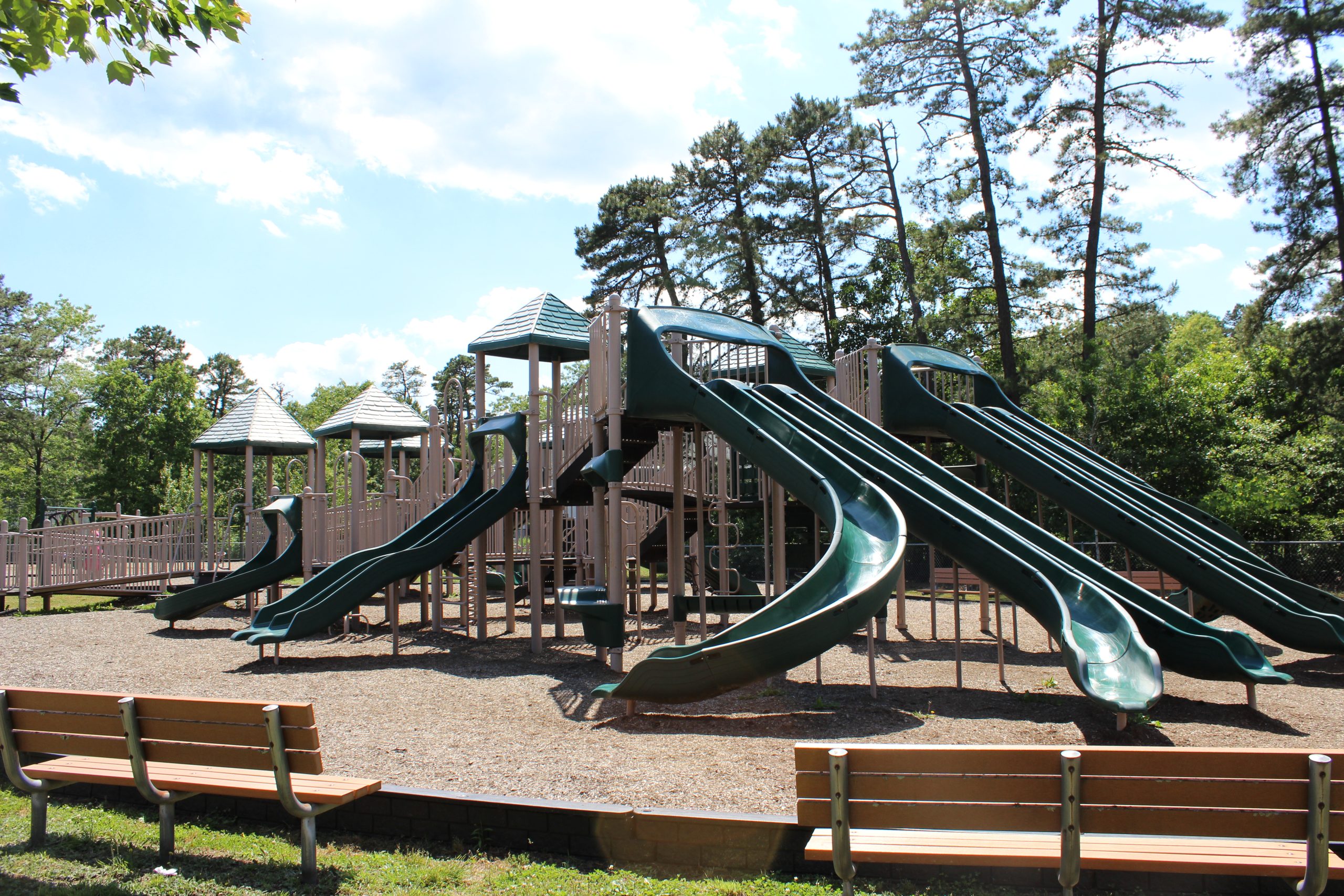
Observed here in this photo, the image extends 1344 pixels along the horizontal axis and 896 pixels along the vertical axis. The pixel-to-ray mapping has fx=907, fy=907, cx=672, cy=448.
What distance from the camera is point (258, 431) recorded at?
853 inches

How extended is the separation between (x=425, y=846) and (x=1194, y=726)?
6179mm

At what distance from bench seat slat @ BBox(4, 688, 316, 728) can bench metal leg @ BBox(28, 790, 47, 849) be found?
46 centimetres

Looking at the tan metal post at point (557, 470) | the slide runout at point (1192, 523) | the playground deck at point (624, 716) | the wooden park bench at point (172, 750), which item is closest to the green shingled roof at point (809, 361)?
the slide runout at point (1192, 523)

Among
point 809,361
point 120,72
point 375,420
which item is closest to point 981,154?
point 809,361

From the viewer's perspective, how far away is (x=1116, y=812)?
11.1 feet

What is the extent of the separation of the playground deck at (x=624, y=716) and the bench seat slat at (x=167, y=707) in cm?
173

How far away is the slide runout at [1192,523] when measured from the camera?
10242mm

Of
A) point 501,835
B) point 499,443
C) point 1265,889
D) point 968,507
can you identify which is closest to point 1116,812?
point 1265,889

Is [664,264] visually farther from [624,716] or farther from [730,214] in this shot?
[624,716]

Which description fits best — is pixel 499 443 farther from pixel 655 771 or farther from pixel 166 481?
pixel 166 481

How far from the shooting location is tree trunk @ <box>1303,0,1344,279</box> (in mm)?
22984

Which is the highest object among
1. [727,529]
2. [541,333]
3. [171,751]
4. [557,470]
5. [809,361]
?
[809,361]

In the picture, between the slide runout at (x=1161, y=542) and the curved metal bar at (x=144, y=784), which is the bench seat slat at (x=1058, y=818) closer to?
the curved metal bar at (x=144, y=784)

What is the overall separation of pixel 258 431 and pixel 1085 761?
21.6m
